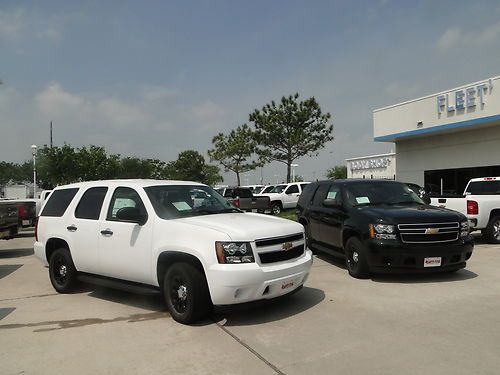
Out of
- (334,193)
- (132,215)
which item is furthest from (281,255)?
(334,193)

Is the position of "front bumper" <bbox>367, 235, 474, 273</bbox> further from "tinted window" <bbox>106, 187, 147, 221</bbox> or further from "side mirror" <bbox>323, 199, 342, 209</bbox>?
"tinted window" <bbox>106, 187, 147, 221</bbox>

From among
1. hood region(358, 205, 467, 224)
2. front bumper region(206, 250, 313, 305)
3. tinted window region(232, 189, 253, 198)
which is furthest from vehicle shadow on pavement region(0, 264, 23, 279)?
tinted window region(232, 189, 253, 198)

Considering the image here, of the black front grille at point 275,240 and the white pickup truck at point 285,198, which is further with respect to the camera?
the white pickup truck at point 285,198

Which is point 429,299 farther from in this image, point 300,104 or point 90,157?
point 90,157

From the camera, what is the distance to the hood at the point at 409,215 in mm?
7246

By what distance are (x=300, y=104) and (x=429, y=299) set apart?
91.8ft

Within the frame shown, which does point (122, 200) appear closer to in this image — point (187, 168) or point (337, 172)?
point (187, 168)

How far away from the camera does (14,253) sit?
12680 mm

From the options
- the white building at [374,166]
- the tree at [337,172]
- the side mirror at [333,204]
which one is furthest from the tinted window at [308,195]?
the tree at [337,172]

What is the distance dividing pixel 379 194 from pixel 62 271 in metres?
5.90

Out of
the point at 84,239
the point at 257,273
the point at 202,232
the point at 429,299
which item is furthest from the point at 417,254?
the point at 84,239

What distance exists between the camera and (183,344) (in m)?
4.74

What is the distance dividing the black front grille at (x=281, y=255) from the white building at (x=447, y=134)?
17.8 m

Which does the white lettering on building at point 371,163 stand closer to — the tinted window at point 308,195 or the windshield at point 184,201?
the tinted window at point 308,195
